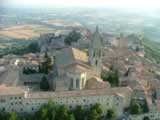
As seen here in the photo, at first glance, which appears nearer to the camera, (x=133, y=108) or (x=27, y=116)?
(x=27, y=116)

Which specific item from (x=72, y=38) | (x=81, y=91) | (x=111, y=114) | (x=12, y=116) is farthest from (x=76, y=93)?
(x=72, y=38)

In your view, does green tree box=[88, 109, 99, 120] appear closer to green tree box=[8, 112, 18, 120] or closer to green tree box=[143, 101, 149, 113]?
green tree box=[143, 101, 149, 113]

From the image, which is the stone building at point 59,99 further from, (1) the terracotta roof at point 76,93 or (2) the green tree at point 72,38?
(2) the green tree at point 72,38

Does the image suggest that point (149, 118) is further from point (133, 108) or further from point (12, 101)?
point (12, 101)

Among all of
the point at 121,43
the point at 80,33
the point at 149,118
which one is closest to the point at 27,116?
the point at 149,118

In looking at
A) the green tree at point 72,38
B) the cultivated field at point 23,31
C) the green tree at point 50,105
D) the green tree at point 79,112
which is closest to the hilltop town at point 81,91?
the green tree at point 50,105

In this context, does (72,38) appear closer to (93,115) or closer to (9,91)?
(9,91)

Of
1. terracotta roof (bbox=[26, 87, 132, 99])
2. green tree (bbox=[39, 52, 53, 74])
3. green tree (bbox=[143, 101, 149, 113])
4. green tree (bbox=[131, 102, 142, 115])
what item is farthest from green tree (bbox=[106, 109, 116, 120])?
green tree (bbox=[39, 52, 53, 74])
